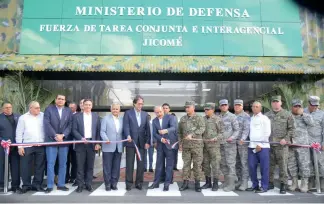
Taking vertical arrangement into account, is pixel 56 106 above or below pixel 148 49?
below

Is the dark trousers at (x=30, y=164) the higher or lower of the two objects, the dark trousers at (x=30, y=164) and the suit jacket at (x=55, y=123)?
the lower

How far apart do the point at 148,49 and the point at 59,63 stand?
2932 millimetres

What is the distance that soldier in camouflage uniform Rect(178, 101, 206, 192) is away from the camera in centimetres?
553

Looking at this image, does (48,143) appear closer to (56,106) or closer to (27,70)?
(56,106)

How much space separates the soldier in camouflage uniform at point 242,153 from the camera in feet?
18.7

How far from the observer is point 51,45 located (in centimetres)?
988

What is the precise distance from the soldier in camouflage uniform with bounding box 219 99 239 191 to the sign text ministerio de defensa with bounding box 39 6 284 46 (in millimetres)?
4689

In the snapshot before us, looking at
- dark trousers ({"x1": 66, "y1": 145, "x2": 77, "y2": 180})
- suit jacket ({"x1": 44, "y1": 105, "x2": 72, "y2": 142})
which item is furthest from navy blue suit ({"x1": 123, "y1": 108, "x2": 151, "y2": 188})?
dark trousers ({"x1": 66, "y1": 145, "x2": 77, "y2": 180})

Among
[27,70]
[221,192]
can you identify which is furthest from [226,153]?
[27,70]

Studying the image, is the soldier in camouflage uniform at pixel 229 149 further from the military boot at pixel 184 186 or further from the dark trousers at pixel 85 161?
the dark trousers at pixel 85 161

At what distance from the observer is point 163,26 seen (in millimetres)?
9984

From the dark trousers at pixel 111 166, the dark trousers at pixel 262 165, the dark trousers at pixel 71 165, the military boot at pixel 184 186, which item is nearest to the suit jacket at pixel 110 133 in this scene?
the dark trousers at pixel 111 166

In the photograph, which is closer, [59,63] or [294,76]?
[59,63]

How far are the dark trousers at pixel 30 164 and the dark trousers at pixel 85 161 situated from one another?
70cm
